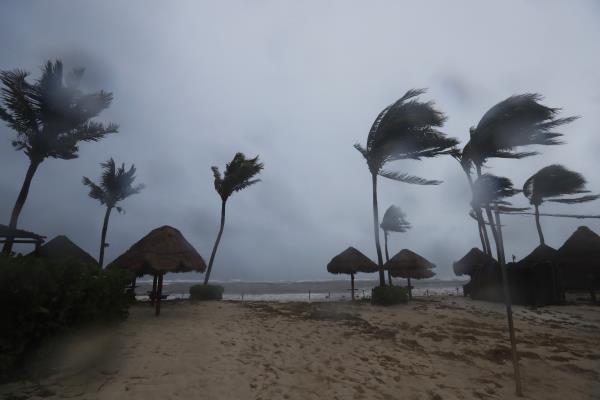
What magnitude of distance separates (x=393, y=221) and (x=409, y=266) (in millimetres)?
8759

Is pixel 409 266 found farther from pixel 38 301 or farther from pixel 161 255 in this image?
pixel 38 301

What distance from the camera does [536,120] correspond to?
18.2 feet

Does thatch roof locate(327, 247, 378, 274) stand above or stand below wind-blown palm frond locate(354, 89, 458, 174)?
below

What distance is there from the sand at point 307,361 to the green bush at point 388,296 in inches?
132

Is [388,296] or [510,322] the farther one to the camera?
[388,296]

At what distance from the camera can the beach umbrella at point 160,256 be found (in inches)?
352

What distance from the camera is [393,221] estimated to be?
83.1ft

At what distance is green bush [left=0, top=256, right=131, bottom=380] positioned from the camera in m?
3.90

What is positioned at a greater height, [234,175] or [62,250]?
[234,175]

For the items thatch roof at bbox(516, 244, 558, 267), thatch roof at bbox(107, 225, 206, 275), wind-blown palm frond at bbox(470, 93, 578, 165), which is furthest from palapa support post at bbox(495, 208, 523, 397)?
thatch roof at bbox(516, 244, 558, 267)

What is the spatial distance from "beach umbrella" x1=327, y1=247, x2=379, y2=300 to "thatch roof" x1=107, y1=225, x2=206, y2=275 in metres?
8.47

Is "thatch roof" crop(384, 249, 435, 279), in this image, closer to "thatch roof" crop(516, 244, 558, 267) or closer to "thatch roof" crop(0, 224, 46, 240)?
"thatch roof" crop(516, 244, 558, 267)

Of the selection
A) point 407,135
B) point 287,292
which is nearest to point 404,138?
point 407,135

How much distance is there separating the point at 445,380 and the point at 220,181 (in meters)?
16.0
